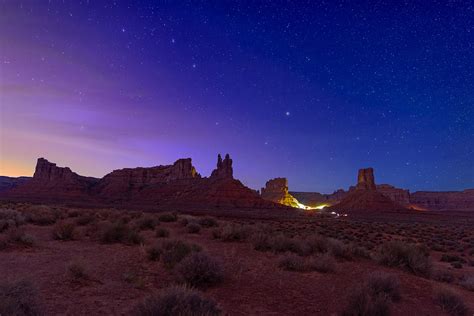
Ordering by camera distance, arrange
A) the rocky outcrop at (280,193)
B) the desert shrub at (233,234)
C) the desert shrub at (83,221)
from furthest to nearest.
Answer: the rocky outcrop at (280,193)
the desert shrub at (83,221)
the desert shrub at (233,234)

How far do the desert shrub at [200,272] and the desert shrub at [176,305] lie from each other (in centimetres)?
222

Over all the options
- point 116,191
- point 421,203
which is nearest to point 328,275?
point 116,191

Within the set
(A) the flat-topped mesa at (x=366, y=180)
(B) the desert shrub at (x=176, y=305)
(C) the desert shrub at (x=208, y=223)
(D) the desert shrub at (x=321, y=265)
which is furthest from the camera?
(A) the flat-topped mesa at (x=366, y=180)

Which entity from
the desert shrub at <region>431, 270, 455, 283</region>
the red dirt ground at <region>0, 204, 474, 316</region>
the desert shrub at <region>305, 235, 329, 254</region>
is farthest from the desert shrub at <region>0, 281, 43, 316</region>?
the desert shrub at <region>431, 270, 455, 283</region>

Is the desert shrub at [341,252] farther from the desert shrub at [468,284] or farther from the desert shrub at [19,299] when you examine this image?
the desert shrub at [19,299]

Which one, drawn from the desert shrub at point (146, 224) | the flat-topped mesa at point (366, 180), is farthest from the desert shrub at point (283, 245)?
the flat-topped mesa at point (366, 180)

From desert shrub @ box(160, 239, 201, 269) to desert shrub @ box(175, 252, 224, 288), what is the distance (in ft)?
3.26

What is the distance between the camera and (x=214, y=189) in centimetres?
11569

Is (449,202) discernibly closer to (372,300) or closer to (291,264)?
(291,264)

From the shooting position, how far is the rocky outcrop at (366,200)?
11844 cm

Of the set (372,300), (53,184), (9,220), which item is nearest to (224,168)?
(53,184)

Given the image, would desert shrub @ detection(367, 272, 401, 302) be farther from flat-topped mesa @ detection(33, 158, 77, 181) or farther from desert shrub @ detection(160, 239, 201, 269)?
flat-topped mesa @ detection(33, 158, 77, 181)

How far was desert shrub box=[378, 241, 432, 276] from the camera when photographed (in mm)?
11188

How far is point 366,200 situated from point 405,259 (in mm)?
122225
